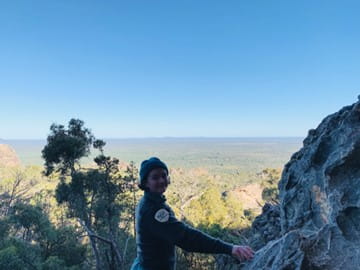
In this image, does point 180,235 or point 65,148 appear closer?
point 180,235

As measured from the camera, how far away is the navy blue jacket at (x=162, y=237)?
2324 mm

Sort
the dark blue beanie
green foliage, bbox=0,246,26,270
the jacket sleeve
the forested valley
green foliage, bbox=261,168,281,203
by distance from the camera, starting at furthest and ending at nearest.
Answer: green foliage, bbox=261,168,281,203 < the forested valley < green foliage, bbox=0,246,26,270 < the dark blue beanie < the jacket sleeve

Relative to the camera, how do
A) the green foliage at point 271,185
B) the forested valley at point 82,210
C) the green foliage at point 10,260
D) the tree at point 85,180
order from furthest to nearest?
1. the green foliage at point 271,185
2. the tree at point 85,180
3. the forested valley at point 82,210
4. the green foliage at point 10,260

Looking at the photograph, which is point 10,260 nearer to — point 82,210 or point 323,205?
point 82,210

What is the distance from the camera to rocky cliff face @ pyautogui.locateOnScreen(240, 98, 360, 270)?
242cm

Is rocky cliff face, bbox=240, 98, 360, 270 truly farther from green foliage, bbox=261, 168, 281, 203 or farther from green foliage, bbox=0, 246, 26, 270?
green foliage, bbox=261, 168, 281, 203

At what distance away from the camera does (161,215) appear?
2.34 meters

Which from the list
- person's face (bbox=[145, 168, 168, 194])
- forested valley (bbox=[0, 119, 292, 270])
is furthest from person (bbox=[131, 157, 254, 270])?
forested valley (bbox=[0, 119, 292, 270])

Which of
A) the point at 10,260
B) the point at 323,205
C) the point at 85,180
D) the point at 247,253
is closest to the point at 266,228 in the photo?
A: the point at 323,205

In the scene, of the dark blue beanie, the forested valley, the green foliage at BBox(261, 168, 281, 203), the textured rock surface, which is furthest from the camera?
the green foliage at BBox(261, 168, 281, 203)

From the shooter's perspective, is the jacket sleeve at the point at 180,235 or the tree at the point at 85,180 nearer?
the jacket sleeve at the point at 180,235

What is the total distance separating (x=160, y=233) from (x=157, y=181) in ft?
1.34

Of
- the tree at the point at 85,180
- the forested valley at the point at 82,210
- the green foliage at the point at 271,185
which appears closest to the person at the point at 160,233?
the forested valley at the point at 82,210

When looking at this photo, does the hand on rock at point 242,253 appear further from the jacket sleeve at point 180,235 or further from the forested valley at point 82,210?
the forested valley at point 82,210
